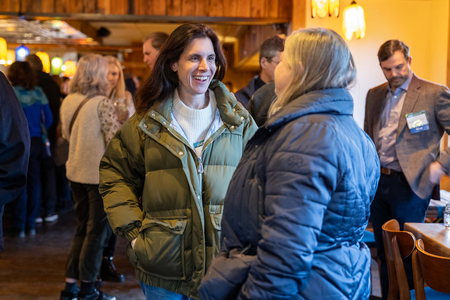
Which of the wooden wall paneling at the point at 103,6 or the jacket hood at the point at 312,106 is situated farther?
the wooden wall paneling at the point at 103,6

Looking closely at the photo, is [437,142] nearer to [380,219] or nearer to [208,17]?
[380,219]

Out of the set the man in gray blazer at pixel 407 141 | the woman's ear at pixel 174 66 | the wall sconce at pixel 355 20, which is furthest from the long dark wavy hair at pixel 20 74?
the man in gray blazer at pixel 407 141

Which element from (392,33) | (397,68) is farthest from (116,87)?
(392,33)

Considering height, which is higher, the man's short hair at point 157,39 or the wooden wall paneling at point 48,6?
the wooden wall paneling at point 48,6

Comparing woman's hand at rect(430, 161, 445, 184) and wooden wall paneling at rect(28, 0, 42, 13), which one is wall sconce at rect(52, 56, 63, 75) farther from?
woman's hand at rect(430, 161, 445, 184)

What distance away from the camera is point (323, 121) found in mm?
1256

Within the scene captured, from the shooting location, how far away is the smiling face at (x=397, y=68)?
3.28m

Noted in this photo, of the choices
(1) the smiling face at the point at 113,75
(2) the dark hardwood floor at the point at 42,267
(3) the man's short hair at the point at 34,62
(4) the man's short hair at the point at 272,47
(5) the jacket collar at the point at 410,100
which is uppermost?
(4) the man's short hair at the point at 272,47

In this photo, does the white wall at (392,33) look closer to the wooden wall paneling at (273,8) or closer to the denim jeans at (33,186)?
the wooden wall paneling at (273,8)

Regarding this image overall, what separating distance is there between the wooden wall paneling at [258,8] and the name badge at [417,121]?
2827 mm

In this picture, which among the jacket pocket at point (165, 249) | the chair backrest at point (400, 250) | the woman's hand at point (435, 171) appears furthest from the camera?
the woman's hand at point (435, 171)

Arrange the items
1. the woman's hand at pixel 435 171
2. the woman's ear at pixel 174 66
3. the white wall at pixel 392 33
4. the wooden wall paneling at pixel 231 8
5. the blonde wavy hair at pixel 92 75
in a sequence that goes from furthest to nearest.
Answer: the wooden wall paneling at pixel 231 8 → the white wall at pixel 392 33 → the blonde wavy hair at pixel 92 75 → the woman's hand at pixel 435 171 → the woman's ear at pixel 174 66

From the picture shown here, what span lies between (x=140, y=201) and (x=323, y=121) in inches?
45.5

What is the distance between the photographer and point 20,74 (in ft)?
16.6
